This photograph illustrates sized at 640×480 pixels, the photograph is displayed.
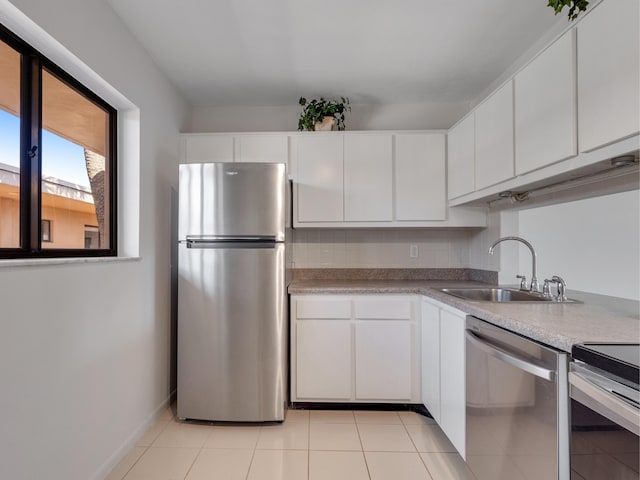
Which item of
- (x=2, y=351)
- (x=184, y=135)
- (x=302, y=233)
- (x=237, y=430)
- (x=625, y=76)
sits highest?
(x=184, y=135)

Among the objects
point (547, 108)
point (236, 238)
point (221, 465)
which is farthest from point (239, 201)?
point (547, 108)

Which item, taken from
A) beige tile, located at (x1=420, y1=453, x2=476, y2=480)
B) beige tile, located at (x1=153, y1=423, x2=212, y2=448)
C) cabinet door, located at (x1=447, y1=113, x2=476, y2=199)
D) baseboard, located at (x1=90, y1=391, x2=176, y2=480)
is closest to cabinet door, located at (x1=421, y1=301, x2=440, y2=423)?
beige tile, located at (x1=420, y1=453, x2=476, y2=480)

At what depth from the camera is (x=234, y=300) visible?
240cm

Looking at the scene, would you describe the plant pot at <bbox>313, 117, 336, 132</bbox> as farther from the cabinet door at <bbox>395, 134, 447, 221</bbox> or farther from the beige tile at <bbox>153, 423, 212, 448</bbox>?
the beige tile at <bbox>153, 423, 212, 448</bbox>

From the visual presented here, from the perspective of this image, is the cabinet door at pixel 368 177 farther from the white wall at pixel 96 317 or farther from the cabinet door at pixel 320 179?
the white wall at pixel 96 317

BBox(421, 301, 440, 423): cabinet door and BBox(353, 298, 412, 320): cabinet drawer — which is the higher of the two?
BBox(353, 298, 412, 320): cabinet drawer

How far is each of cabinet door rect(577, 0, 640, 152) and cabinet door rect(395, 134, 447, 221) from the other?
145 cm

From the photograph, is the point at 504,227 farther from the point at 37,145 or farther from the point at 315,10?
the point at 37,145

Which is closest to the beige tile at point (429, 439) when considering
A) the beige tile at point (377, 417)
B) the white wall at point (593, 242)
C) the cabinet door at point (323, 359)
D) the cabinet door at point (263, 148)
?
the beige tile at point (377, 417)

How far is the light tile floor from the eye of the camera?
189cm

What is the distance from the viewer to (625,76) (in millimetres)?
1229

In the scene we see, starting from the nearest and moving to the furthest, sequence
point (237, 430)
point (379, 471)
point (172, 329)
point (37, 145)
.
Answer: point (37, 145)
point (379, 471)
point (237, 430)
point (172, 329)

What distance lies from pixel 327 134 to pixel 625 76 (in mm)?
1972

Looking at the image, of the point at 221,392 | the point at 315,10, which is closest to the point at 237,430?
the point at 221,392
